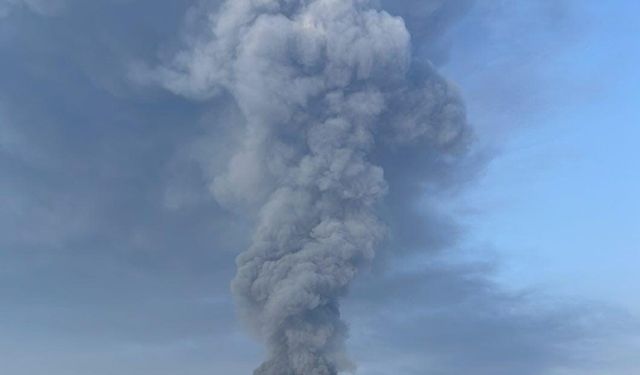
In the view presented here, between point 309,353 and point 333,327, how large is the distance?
2.55 m

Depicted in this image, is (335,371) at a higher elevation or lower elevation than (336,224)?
→ lower

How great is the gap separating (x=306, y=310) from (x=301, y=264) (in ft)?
9.30

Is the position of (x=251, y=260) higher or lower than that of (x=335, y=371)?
higher

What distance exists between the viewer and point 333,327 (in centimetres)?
7312

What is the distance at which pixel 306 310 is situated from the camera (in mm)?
72500

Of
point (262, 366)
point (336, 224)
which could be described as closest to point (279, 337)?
point (262, 366)

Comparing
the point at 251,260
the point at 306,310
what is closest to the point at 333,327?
the point at 306,310

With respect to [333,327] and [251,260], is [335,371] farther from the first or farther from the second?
[251,260]

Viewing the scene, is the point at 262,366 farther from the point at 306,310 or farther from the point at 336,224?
the point at 336,224

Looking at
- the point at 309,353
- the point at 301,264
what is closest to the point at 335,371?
the point at 309,353

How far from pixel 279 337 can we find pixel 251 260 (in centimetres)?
520

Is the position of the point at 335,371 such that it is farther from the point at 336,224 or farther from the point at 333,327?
the point at 336,224

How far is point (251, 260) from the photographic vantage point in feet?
246

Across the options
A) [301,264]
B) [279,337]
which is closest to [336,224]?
[301,264]
